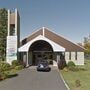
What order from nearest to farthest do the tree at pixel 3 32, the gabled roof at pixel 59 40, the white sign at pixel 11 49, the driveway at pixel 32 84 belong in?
the driveway at pixel 32 84, the white sign at pixel 11 49, the gabled roof at pixel 59 40, the tree at pixel 3 32

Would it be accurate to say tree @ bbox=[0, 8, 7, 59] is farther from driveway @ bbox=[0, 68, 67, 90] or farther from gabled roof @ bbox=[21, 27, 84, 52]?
driveway @ bbox=[0, 68, 67, 90]

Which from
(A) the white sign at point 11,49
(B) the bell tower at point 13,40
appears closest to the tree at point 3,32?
(B) the bell tower at point 13,40

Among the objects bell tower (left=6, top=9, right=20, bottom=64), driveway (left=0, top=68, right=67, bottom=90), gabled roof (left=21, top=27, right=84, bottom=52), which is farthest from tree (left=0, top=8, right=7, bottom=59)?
driveway (left=0, top=68, right=67, bottom=90)

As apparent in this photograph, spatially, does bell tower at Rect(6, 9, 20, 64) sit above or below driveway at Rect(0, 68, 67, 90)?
above

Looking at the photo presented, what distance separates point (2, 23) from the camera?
75.1 meters

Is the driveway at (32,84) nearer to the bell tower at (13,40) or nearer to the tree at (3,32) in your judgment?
the bell tower at (13,40)

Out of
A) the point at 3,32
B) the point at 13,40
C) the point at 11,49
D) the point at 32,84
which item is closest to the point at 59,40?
the point at 13,40

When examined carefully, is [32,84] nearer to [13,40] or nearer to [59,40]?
[13,40]

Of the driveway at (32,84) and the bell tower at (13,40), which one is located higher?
the bell tower at (13,40)

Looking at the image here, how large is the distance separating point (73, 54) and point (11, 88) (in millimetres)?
36805

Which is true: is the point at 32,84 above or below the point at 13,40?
below

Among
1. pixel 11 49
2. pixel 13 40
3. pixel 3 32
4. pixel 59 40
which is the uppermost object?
pixel 3 32

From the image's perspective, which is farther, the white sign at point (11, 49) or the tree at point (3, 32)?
the tree at point (3, 32)

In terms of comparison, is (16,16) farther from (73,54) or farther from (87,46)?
(87,46)
